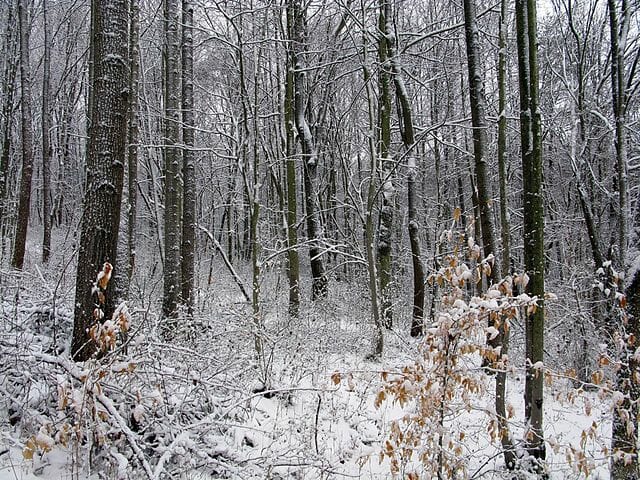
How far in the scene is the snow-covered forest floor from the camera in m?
3.48

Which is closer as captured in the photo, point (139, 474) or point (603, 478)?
point (139, 474)

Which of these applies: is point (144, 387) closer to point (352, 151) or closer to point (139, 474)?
point (139, 474)

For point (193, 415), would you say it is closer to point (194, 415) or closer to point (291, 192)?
point (194, 415)

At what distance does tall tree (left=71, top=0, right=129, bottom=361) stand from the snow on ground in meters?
0.65

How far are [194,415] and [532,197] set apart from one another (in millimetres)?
4204

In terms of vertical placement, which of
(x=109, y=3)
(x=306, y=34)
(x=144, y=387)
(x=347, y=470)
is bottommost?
(x=347, y=470)

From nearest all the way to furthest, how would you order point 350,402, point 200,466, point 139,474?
point 139,474 → point 200,466 → point 350,402

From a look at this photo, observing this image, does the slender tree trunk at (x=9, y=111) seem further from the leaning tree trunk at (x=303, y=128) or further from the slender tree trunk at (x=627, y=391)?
the slender tree trunk at (x=627, y=391)

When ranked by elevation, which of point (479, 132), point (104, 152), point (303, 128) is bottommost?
point (104, 152)

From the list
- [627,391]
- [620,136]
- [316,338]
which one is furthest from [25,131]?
[627,391]

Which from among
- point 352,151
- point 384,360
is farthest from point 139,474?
point 352,151

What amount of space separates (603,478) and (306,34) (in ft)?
40.1

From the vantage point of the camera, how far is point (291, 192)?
12305 millimetres

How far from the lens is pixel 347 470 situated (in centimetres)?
509
